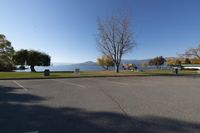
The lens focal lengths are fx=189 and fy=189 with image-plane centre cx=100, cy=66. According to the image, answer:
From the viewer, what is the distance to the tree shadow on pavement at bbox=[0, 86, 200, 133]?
4.59 meters

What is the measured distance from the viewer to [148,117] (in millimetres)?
5676

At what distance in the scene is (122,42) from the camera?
3344cm

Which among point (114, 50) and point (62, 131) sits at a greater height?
point (114, 50)

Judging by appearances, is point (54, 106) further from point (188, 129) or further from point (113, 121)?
point (188, 129)

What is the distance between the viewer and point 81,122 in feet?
17.1

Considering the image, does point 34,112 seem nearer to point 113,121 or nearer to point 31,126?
point 31,126

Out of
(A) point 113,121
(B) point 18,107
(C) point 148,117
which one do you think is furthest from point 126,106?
(B) point 18,107

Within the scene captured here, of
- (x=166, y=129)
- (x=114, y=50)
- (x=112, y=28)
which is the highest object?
(x=112, y=28)

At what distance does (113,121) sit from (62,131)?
1.48 m

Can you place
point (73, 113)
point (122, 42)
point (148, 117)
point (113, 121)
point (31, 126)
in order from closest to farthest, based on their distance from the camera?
1. point (31, 126)
2. point (113, 121)
3. point (148, 117)
4. point (73, 113)
5. point (122, 42)

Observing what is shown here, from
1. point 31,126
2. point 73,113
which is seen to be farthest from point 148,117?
point 31,126

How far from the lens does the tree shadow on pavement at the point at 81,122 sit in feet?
15.0

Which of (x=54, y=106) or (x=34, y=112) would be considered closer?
(x=34, y=112)

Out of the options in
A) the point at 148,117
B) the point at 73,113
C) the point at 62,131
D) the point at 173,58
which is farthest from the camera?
the point at 173,58
